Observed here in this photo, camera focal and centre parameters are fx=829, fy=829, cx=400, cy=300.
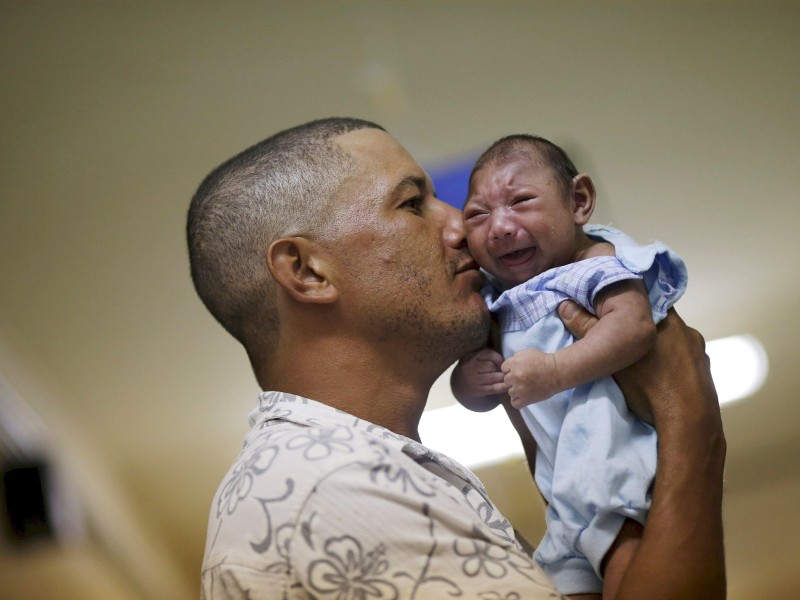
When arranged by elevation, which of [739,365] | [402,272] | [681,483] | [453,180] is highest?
[453,180]

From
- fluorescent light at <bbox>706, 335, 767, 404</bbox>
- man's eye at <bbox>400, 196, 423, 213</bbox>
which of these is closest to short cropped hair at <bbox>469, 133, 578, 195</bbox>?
man's eye at <bbox>400, 196, 423, 213</bbox>

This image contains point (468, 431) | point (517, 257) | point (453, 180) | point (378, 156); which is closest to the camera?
point (517, 257)

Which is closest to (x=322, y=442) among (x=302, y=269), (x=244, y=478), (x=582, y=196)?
(x=244, y=478)

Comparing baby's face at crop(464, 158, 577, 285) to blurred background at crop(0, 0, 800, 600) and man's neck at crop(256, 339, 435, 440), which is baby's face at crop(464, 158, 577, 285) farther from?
blurred background at crop(0, 0, 800, 600)

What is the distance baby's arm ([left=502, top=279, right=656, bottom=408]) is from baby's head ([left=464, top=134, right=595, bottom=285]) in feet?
0.49

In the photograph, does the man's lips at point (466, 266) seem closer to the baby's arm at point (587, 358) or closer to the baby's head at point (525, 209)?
the baby's head at point (525, 209)

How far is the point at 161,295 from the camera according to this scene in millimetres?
2602

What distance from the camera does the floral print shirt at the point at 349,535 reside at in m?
0.92

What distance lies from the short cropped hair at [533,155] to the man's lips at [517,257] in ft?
0.35

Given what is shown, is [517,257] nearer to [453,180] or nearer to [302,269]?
[302,269]

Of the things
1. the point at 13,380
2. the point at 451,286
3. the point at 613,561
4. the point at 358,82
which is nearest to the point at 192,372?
the point at 13,380

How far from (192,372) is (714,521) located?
1901 millimetres

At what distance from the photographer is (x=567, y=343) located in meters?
1.20

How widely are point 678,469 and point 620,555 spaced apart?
139 millimetres
